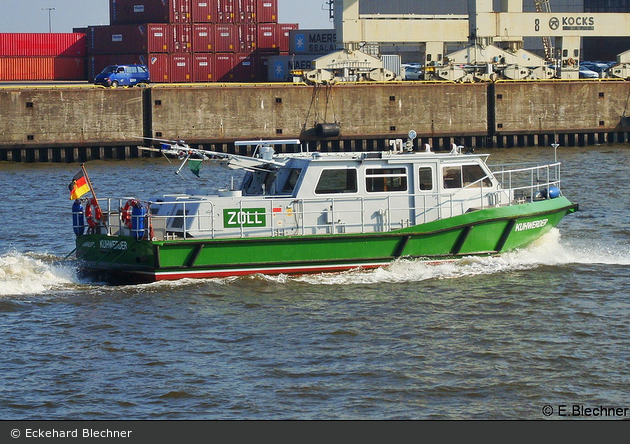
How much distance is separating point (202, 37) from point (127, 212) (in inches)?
1706

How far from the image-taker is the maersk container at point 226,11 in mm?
60031

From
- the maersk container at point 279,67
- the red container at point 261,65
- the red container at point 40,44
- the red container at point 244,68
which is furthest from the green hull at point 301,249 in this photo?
the red container at point 40,44

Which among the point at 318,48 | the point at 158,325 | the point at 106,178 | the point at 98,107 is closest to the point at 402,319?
the point at 158,325

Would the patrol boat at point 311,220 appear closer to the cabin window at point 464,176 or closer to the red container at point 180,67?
the cabin window at point 464,176

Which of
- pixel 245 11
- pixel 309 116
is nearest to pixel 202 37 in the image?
pixel 245 11

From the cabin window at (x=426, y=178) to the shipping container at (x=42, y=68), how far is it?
47.2m

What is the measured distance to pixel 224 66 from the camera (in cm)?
6009

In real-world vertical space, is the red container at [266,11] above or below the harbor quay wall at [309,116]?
above

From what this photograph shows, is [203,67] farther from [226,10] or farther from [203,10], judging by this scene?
[226,10]

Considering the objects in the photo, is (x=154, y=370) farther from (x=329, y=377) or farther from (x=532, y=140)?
(x=532, y=140)

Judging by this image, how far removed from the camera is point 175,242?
17.3 metres

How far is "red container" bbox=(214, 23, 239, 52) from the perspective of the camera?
59.9m

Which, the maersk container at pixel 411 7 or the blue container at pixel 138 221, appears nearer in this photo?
the blue container at pixel 138 221

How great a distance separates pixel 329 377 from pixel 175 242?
5.07 m
